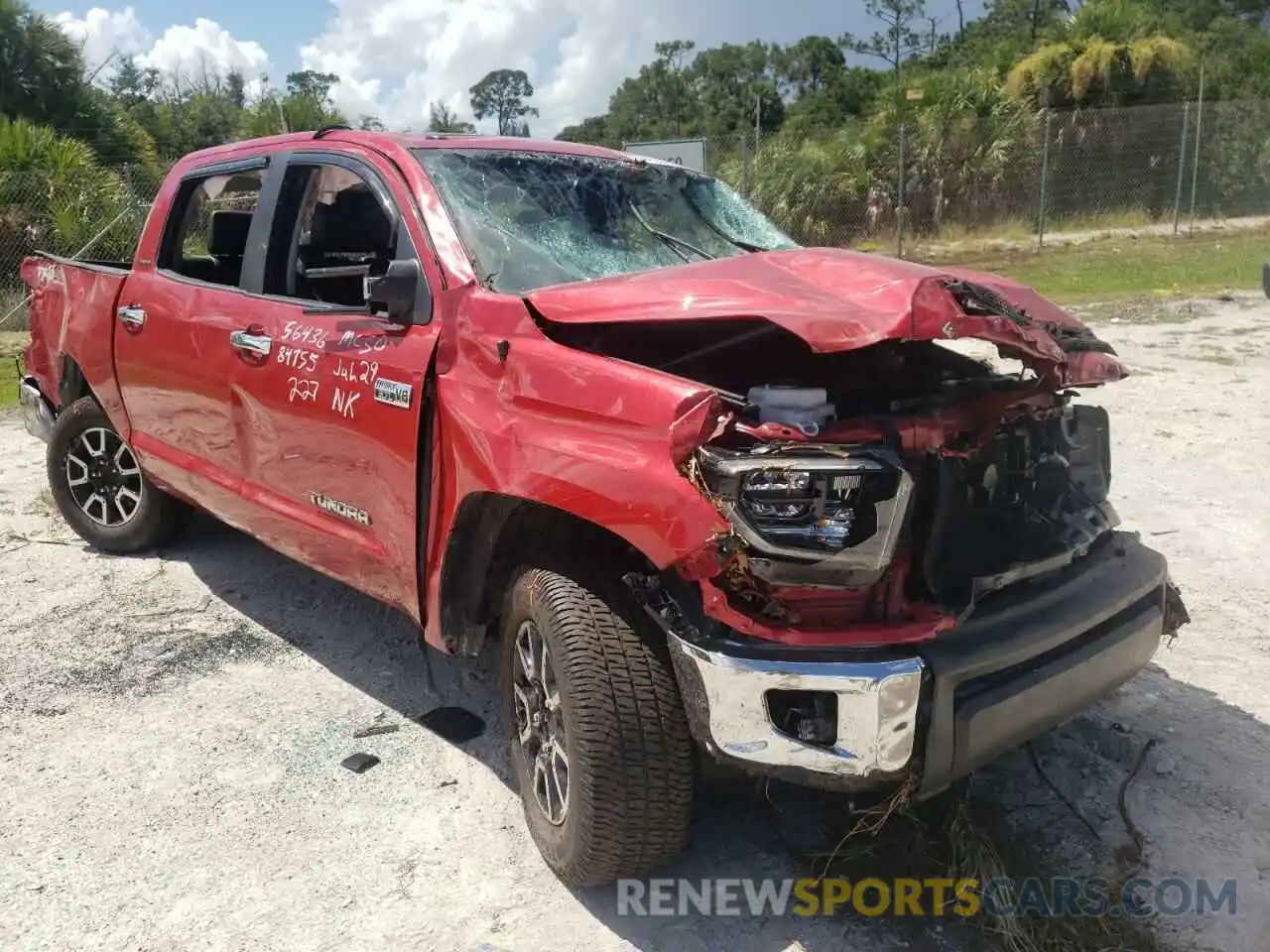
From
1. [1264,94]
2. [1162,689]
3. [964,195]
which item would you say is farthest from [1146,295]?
[1264,94]

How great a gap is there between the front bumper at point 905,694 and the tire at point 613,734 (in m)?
0.15

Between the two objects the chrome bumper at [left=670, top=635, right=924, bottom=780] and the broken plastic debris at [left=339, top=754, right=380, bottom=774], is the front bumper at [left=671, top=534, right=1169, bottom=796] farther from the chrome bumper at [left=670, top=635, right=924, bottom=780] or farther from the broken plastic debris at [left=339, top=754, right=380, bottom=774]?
the broken plastic debris at [left=339, top=754, right=380, bottom=774]

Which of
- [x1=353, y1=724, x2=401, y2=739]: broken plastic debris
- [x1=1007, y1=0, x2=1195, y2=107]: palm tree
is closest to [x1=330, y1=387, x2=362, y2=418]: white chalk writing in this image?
[x1=353, y1=724, x2=401, y2=739]: broken plastic debris

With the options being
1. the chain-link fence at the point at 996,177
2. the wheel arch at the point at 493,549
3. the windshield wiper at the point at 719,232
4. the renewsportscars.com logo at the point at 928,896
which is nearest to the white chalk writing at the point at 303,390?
the wheel arch at the point at 493,549

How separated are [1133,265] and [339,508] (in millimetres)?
15675

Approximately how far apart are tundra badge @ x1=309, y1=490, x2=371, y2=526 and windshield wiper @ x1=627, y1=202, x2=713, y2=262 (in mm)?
1340

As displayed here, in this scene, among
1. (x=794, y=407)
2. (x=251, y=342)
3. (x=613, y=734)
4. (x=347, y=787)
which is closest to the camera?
(x=794, y=407)

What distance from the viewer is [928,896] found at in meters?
2.73

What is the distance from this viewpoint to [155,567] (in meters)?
5.16

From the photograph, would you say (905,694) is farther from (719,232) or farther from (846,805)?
(719,232)

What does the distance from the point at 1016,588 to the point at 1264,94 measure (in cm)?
2535

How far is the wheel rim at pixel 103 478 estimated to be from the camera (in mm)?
5188

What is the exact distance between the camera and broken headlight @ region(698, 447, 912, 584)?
7.49 ft

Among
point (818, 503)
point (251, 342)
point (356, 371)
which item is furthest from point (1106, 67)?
point (818, 503)
